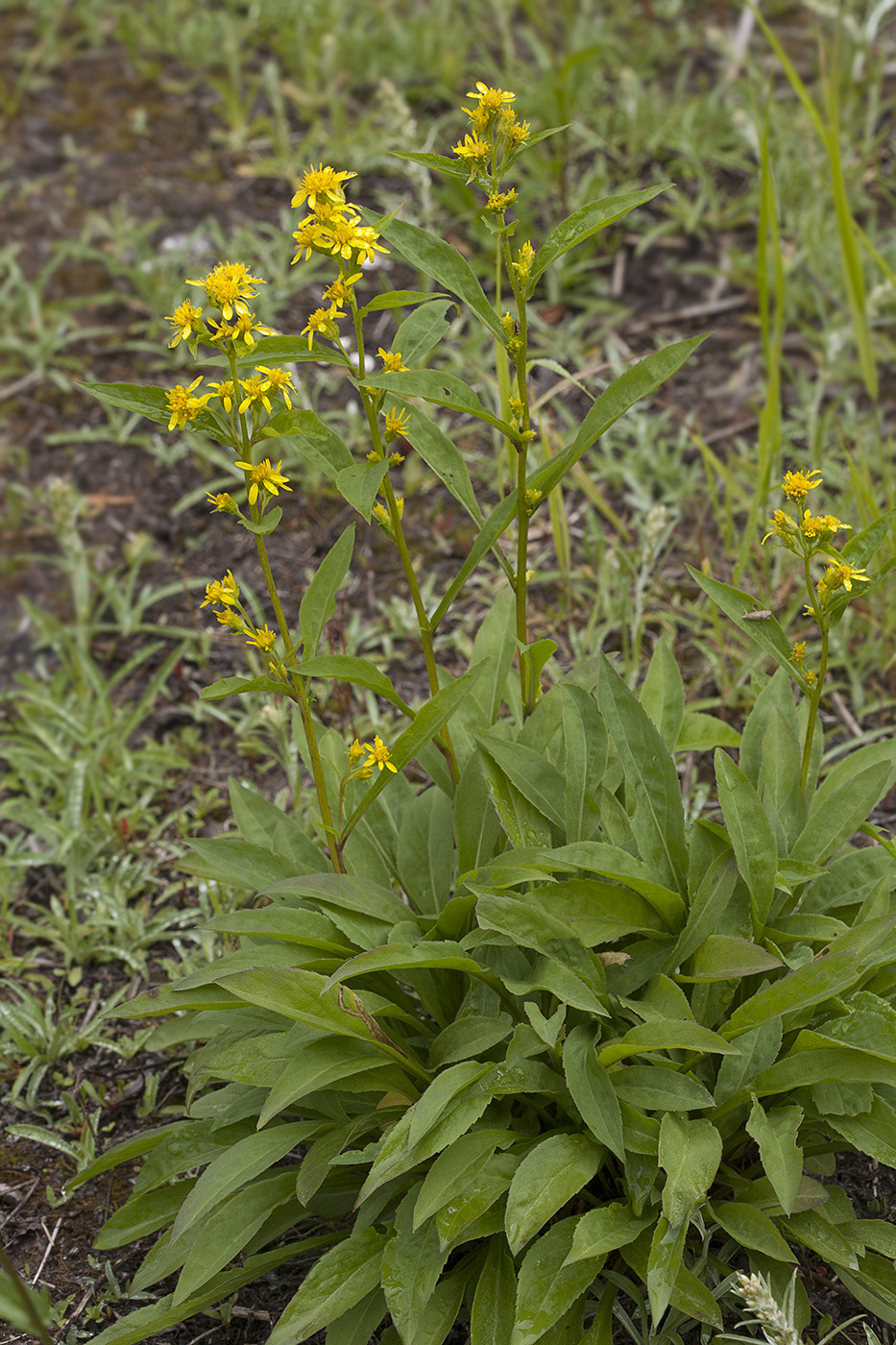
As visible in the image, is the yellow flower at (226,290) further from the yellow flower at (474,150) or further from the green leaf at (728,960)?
the green leaf at (728,960)

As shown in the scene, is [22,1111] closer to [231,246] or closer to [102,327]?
[102,327]

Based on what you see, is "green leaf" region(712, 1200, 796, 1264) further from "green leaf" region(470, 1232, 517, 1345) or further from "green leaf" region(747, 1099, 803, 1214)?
"green leaf" region(470, 1232, 517, 1345)

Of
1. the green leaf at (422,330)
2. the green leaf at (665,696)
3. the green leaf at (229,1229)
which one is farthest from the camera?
the green leaf at (665,696)

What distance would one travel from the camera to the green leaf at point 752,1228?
1661 mm

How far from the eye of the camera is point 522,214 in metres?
4.48

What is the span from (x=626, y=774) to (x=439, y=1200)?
29.7 inches

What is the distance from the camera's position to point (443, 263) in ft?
6.10

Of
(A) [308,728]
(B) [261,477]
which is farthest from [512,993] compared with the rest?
(B) [261,477]

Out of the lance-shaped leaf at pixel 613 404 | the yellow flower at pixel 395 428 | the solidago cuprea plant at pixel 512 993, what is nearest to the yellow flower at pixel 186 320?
the solidago cuprea plant at pixel 512 993

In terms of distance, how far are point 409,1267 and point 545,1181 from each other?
253 millimetres

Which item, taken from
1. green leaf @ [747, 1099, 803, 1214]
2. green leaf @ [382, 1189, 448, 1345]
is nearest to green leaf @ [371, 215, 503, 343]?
green leaf @ [747, 1099, 803, 1214]

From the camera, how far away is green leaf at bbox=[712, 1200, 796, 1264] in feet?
5.45

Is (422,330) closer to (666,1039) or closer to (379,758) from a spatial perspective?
(379,758)

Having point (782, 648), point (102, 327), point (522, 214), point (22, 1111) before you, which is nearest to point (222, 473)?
point (102, 327)
